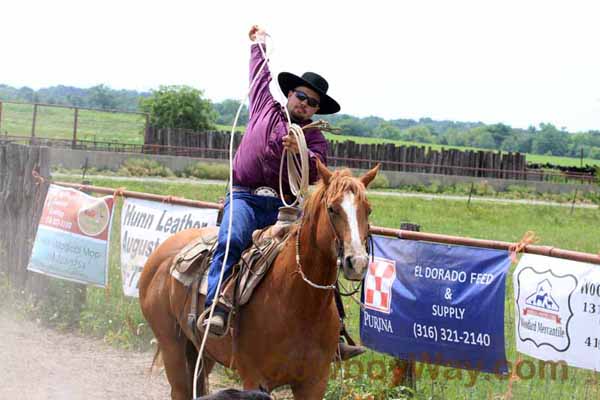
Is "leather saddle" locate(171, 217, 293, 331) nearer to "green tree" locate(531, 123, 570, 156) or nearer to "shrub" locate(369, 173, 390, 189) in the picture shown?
"shrub" locate(369, 173, 390, 189)

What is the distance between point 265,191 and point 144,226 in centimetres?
413

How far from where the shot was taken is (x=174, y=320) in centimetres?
697

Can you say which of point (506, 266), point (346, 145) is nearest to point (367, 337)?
point (506, 266)

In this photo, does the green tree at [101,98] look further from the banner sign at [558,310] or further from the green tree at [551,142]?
the banner sign at [558,310]

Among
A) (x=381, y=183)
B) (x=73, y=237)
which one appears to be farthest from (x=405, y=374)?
(x=381, y=183)

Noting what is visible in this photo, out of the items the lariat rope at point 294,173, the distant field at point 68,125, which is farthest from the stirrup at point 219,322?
the distant field at point 68,125

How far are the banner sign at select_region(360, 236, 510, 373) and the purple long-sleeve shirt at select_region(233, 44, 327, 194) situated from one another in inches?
53.6

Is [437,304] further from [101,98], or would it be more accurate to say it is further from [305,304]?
[101,98]

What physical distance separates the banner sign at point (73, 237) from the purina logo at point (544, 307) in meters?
6.01

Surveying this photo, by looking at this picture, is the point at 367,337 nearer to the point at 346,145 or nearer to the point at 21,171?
the point at 21,171

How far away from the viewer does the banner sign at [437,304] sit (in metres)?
6.48

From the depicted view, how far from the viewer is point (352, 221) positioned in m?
4.98

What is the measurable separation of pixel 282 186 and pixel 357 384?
2.39 metres

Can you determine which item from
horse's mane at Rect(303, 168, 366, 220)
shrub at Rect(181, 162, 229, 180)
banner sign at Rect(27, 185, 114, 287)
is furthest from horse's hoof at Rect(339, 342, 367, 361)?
shrub at Rect(181, 162, 229, 180)
